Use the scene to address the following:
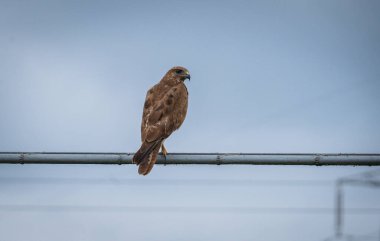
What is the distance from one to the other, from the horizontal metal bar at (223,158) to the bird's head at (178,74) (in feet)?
15.9

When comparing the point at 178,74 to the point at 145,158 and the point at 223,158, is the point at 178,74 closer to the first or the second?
the point at 145,158

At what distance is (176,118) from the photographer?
898 cm

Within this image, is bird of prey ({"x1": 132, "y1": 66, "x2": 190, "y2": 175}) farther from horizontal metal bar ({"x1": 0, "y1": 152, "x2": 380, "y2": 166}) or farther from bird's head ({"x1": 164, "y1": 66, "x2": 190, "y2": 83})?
horizontal metal bar ({"x1": 0, "y1": 152, "x2": 380, "y2": 166})

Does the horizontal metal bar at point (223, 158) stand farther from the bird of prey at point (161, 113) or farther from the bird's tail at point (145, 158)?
the bird of prey at point (161, 113)

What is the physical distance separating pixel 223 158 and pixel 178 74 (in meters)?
5.21

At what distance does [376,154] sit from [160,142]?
3.44 meters

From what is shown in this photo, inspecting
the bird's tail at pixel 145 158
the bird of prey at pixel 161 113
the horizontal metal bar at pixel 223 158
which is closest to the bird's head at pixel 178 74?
the bird of prey at pixel 161 113

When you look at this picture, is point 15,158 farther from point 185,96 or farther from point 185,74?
point 185,74

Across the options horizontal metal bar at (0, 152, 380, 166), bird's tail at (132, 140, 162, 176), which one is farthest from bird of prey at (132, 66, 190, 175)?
horizontal metal bar at (0, 152, 380, 166)

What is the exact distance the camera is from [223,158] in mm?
5129

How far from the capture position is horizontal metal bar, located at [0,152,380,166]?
4.99 metres

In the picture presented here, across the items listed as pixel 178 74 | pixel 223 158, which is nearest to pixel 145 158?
pixel 223 158

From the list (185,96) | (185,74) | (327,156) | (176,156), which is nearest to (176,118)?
(185,96)

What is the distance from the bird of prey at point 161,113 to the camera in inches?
285
